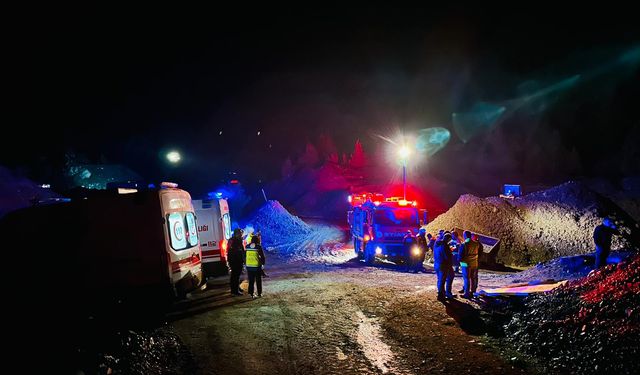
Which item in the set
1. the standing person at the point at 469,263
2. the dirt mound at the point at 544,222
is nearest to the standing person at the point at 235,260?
the standing person at the point at 469,263

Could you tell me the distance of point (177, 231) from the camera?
28.7 ft

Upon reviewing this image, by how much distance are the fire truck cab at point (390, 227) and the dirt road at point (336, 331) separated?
14.8 ft

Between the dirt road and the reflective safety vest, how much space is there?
36.8 inches

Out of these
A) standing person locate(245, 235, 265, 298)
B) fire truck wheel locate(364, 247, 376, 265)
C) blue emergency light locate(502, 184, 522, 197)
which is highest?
blue emergency light locate(502, 184, 522, 197)

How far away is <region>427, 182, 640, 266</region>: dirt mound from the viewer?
17.2 m

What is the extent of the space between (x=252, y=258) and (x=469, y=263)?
19.3 ft

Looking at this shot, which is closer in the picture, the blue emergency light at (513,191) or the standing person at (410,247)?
the standing person at (410,247)

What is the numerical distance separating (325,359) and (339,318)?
2.04 meters

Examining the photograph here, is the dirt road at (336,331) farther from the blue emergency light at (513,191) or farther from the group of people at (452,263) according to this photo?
the blue emergency light at (513,191)

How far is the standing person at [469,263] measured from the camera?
1014cm

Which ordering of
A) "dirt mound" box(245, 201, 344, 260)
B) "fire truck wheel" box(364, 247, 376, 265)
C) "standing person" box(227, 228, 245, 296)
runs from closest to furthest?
"standing person" box(227, 228, 245, 296), "fire truck wheel" box(364, 247, 376, 265), "dirt mound" box(245, 201, 344, 260)

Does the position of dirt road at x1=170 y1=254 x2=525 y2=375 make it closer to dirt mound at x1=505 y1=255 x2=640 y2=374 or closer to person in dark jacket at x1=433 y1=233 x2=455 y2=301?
person in dark jacket at x1=433 y1=233 x2=455 y2=301

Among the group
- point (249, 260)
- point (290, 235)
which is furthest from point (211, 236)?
point (290, 235)

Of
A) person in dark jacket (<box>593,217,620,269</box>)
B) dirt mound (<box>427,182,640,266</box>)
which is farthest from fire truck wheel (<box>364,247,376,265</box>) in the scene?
person in dark jacket (<box>593,217,620,269</box>)
